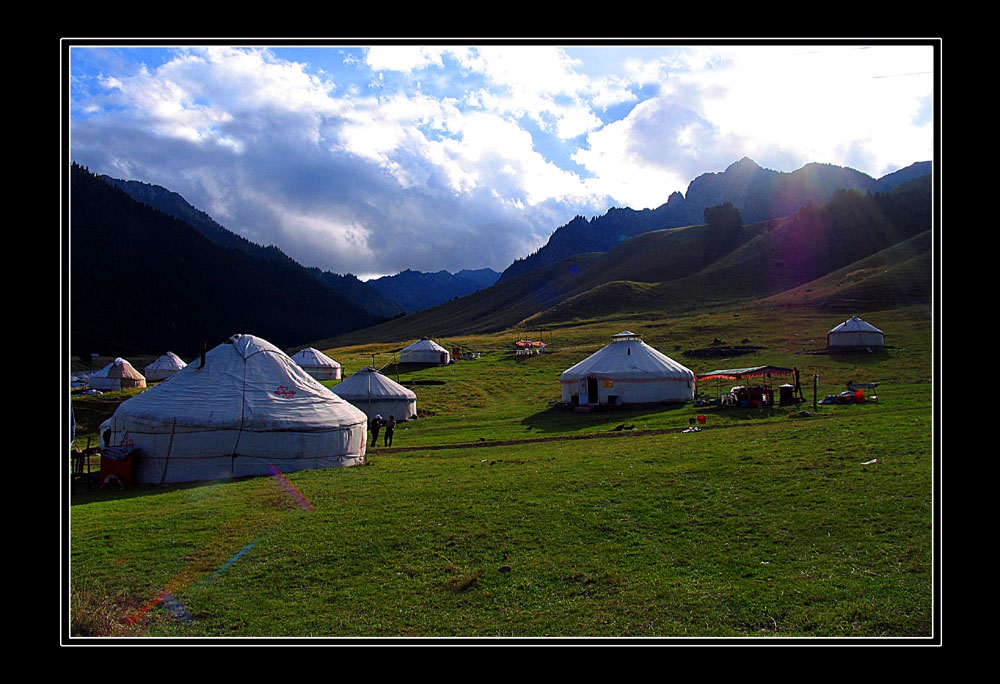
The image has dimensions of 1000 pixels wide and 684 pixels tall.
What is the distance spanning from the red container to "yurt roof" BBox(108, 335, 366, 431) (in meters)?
1.13

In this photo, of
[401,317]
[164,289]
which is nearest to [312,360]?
[164,289]

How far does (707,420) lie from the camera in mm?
21609

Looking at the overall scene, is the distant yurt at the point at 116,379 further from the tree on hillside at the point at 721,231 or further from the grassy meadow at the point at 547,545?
the tree on hillside at the point at 721,231

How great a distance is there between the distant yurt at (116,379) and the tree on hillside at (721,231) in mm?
128136

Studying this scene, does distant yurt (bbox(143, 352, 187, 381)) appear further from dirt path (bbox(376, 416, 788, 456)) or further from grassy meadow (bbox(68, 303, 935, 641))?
grassy meadow (bbox(68, 303, 935, 641))

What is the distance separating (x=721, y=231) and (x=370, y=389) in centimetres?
14404

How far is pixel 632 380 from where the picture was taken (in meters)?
29.1

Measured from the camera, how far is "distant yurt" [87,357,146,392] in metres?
52.6

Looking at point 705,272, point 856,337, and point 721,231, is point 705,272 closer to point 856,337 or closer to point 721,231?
point 721,231

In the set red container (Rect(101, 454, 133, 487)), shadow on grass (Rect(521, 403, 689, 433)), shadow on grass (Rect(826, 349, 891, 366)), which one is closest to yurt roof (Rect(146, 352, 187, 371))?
shadow on grass (Rect(521, 403, 689, 433))

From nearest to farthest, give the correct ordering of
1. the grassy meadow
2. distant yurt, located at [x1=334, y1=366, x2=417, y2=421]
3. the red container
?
the grassy meadow
the red container
distant yurt, located at [x1=334, y1=366, x2=417, y2=421]

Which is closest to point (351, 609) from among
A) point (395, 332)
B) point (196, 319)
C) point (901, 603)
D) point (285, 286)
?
point (901, 603)
